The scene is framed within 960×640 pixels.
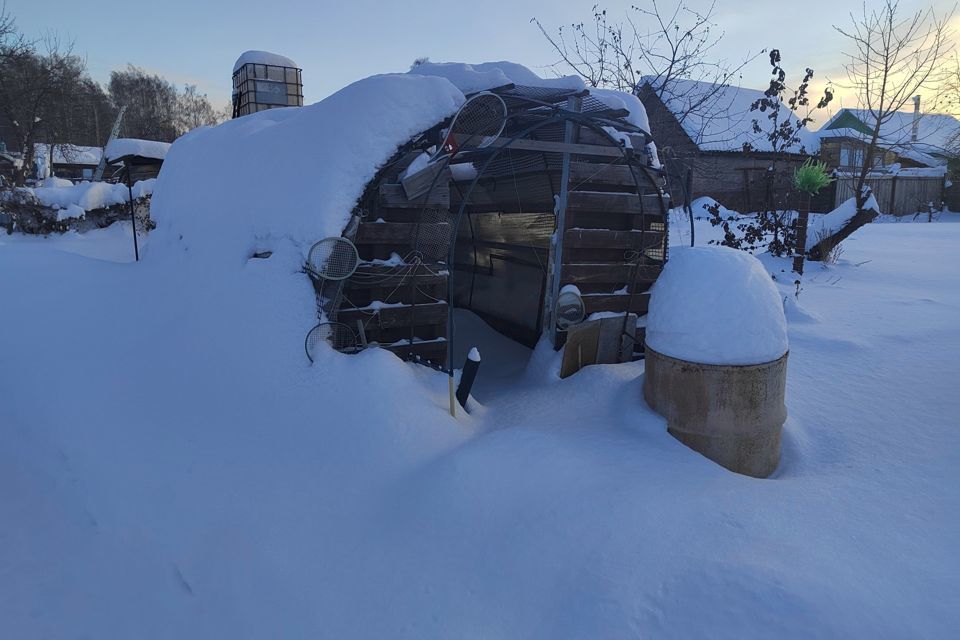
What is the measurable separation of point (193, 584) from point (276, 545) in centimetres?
50

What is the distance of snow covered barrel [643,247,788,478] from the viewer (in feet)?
14.6

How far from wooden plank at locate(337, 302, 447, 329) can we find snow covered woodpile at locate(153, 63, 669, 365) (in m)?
0.01

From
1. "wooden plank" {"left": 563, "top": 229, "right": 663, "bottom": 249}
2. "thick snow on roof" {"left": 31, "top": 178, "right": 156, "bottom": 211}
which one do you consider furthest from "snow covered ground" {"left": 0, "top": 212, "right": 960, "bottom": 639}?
"thick snow on roof" {"left": 31, "top": 178, "right": 156, "bottom": 211}

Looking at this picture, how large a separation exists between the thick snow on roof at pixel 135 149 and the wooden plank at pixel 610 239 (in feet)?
32.5

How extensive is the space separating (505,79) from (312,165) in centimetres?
230

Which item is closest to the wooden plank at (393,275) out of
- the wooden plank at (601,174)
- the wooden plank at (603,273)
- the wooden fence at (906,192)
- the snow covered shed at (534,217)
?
the snow covered shed at (534,217)

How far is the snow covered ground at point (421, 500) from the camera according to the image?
2.94 metres

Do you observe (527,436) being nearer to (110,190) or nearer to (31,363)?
(31,363)

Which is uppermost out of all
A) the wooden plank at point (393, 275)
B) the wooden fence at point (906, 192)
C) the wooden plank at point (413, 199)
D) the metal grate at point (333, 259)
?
the wooden fence at point (906, 192)

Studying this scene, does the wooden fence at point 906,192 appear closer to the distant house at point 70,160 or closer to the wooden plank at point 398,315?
the wooden plank at point 398,315

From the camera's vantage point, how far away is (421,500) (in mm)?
3744

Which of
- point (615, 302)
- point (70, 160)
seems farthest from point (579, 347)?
point (70, 160)

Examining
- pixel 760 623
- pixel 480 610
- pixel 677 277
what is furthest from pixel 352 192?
pixel 760 623

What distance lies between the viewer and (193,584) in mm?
3383
